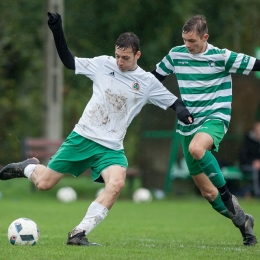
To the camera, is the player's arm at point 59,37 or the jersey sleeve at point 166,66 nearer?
the player's arm at point 59,37

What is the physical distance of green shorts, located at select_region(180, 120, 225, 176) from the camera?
26.1 ft

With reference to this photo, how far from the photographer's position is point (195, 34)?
8.05 metres

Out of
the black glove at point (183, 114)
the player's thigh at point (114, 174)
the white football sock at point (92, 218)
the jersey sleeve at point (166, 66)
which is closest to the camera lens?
the white football sock at point (92, 218)

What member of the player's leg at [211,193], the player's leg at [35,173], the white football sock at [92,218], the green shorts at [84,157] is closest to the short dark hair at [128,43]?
the green shorts at [84,157]

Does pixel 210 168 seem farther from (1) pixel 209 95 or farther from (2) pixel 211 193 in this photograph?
(1) pixel 209 95

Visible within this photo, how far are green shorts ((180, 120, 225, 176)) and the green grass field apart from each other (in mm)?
809

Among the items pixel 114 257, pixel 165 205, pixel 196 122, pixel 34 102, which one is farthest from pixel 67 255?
pixel 34 102

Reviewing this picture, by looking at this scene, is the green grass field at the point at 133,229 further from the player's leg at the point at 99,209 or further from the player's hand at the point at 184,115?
the player's hand at the point at 184,115

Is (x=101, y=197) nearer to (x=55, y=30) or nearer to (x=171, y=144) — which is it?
(x=55, y=30)

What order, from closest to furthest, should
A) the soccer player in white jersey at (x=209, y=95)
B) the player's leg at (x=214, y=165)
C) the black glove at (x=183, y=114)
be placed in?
the player's leg at (x=214, y=165) < the black glove at (x=183, y=114) < the soccer player in white jersey at (x=209, y=95)

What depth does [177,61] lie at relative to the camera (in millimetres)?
8422

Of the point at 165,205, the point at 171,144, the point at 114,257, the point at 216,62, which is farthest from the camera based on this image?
the point at 171,144

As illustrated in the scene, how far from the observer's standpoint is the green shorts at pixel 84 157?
7672 mm

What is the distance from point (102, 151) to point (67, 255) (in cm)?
139
